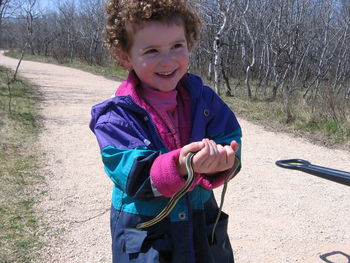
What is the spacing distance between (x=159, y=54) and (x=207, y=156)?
47cm

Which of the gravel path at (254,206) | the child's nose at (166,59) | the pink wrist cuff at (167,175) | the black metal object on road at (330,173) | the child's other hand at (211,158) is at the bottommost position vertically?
the gravel path at (254,206)

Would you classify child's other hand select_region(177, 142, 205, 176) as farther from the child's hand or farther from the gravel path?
the gravel path

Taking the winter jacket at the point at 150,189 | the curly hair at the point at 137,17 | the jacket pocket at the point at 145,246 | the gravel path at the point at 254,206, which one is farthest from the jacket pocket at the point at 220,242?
the gravel path at the point at 254,206

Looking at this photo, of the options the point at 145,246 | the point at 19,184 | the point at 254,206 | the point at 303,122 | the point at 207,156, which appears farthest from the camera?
the point at 303,122

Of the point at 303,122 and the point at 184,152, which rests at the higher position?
the point at 184,152

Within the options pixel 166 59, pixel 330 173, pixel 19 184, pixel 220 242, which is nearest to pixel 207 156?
pixel 166 59

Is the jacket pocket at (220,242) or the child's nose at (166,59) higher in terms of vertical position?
the child's nose at (166,59)

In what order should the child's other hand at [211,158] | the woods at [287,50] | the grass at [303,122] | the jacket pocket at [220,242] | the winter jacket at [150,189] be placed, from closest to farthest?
the child's other hand at [211,158] < the winter jacket at [150,189] < the jacket pocket at [220,242] < the grass at [303,122] < the woods at [287,50]

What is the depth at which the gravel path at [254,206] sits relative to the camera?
319cm

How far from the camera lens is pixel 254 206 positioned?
13.2 feet

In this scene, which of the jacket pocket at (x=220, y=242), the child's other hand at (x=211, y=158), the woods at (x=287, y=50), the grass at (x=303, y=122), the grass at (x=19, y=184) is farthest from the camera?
the woods at (x=287, y=50)

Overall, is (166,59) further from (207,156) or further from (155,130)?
(207,156)

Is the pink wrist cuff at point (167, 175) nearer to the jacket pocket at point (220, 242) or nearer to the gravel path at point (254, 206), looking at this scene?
the jacket pocket at point (220, 242)

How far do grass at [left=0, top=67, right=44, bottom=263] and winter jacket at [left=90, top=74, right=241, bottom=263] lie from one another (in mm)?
1889
